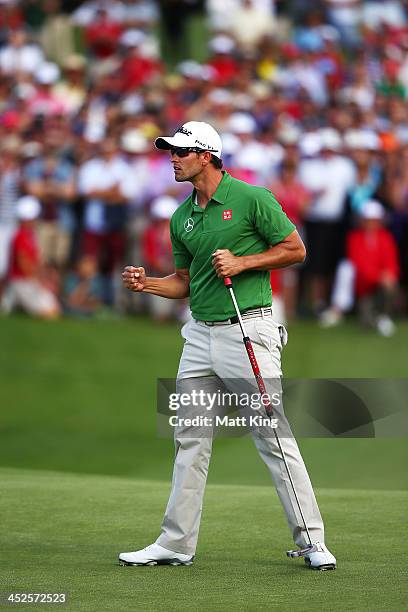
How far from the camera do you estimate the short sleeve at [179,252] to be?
7668 millimetres

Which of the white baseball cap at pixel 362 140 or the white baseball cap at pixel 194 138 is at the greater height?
the white baseball cap at pixel 362 140

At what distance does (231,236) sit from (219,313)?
1.35 feet

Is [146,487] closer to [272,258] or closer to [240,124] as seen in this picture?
[272,258]

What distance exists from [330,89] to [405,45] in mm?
1857

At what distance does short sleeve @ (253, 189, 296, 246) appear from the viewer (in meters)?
7.32

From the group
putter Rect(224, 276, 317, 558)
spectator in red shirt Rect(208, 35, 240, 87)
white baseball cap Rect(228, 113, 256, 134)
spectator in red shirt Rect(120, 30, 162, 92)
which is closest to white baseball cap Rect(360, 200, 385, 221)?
white baseball cap Rect(228, 113, 256, 134)

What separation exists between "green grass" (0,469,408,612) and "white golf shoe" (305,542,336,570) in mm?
56

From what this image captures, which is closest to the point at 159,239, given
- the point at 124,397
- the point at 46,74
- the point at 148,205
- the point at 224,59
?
the point at 148,205

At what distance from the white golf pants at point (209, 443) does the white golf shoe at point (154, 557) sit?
0.03 m

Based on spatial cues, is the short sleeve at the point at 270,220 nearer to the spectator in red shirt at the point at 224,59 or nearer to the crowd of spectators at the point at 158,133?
the crowd of spectators at the point at 158,133

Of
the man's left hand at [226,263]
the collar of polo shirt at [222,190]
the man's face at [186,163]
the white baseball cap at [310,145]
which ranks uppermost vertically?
the white baseball cap at [310,145]

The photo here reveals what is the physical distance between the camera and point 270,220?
24.0 ft

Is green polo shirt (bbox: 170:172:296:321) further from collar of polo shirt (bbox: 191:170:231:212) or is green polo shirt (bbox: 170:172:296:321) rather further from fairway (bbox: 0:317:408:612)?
fairway (bbox: 0:317:408:612)

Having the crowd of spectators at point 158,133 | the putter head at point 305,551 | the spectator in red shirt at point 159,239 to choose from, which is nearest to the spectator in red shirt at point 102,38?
the crowd of spectators at point 158,133
